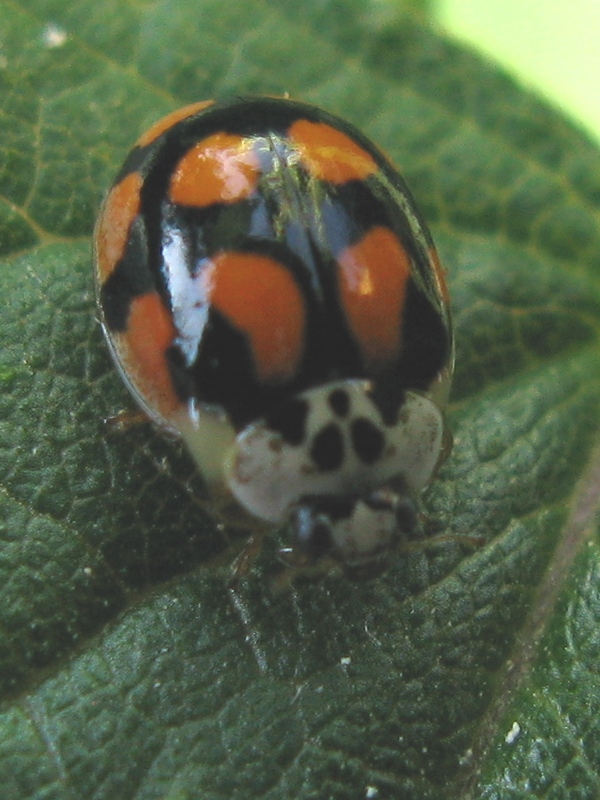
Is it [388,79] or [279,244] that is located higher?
[388,79]

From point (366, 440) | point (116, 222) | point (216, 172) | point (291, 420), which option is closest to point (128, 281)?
point (116, 222)

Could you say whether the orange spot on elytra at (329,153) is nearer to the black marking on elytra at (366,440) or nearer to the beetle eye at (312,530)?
the black marking on elytra at (366,440)

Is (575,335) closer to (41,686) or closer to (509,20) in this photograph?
(509,20)

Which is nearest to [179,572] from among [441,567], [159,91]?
[441,567]

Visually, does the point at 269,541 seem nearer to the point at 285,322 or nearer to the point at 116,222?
the point at 285,322

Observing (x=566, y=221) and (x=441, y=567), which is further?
(x=566, y=221)

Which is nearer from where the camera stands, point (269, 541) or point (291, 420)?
point (291, 420)
